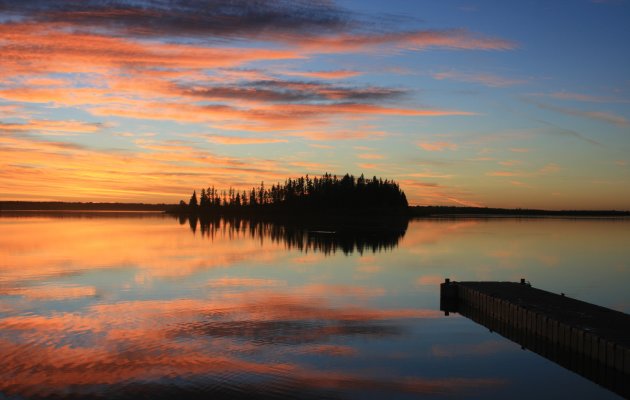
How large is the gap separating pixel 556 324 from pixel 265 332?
10.3 m

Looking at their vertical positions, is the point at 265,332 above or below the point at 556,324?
below

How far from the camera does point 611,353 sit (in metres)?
17.8

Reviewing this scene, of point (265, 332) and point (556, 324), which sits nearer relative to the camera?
point (556, 324)

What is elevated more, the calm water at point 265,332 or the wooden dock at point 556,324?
the wooden dock at point 556,324

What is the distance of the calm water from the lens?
1700 centimetres

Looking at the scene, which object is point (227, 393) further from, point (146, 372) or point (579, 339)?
point (579, 339)

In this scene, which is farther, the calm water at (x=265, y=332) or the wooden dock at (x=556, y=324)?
the wooden dock at (x=556, y=324)

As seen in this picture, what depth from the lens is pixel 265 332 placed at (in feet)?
75.7

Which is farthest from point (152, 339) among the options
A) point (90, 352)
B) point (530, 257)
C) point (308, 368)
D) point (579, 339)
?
point (530, 257)

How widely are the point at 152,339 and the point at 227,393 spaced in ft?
22.2

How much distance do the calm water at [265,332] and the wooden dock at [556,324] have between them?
2.44ft

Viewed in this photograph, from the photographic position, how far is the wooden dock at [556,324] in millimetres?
17766

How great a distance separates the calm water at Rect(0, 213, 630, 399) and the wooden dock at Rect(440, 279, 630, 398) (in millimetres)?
743

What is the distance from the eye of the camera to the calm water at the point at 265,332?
55.8 feet
